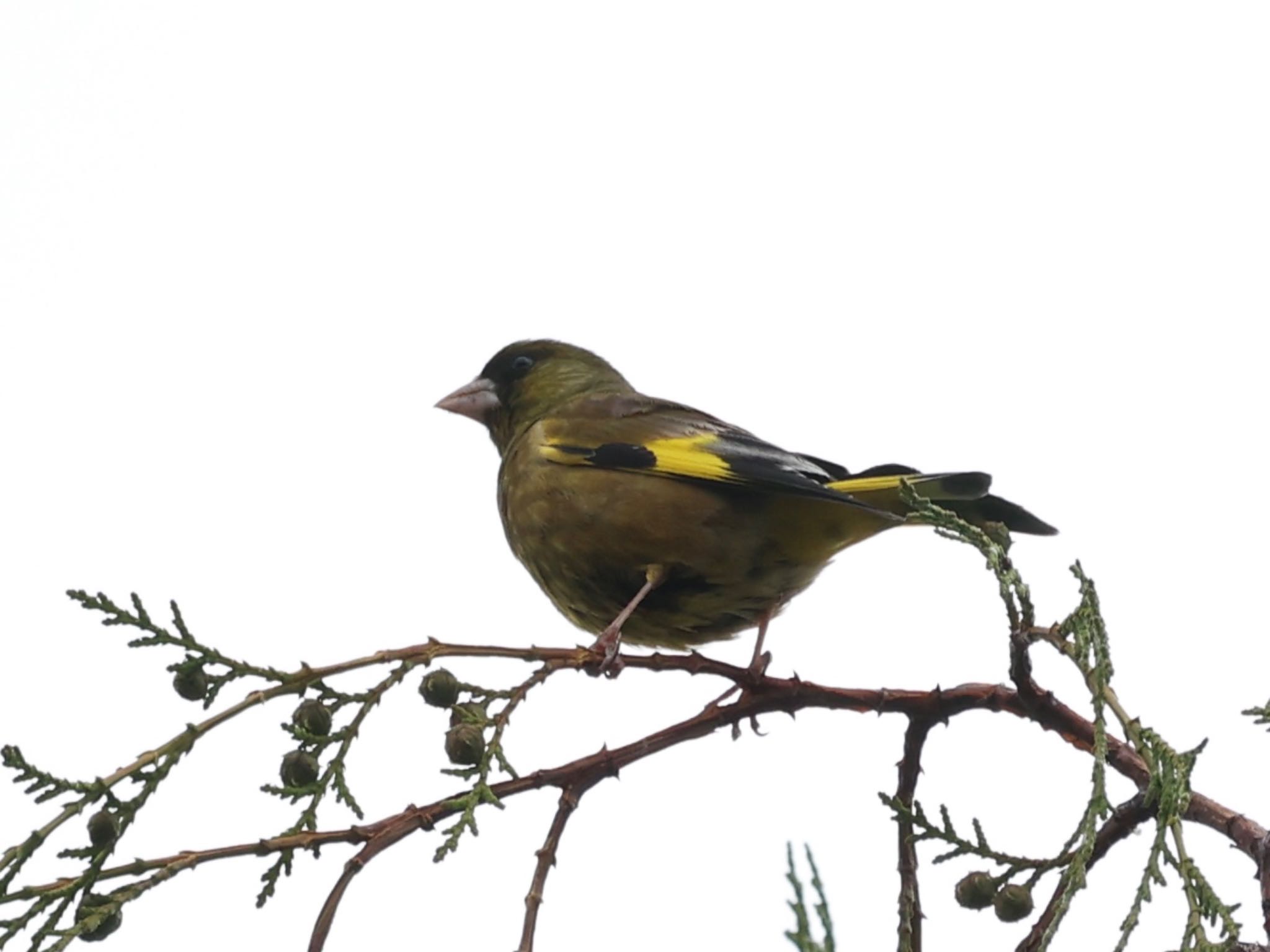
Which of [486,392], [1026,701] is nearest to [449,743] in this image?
[1026,701]

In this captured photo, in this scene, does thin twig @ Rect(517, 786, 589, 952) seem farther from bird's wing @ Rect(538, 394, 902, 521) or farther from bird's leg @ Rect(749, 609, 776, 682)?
bird's wing @ Rect(538, 394, 902, 521)

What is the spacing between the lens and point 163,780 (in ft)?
6.65

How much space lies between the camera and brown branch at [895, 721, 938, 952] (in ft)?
6.73

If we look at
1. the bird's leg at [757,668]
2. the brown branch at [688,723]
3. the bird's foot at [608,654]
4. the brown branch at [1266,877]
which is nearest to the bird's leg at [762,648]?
the bird's leg at [757,668]

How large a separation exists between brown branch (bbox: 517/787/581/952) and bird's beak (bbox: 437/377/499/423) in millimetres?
2972

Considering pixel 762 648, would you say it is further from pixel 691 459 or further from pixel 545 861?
pixel 545 861

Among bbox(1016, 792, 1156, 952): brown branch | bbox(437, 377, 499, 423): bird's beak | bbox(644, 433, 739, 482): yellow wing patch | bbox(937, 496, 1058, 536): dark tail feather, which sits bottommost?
bbox(1016, 792, 1156, 952): brown branch

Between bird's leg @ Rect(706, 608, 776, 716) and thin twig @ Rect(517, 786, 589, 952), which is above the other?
bird's leg @ Rect(706, 608, 776, 716)

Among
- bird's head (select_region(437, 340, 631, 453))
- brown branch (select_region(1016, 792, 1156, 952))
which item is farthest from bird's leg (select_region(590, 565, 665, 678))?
bird's head (select_region(437, 340, 631, 453))

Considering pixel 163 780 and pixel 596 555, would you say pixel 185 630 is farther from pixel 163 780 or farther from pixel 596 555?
pixel 596 555

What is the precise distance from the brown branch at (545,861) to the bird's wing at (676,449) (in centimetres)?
145

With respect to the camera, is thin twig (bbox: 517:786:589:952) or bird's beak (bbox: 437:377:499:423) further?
bird's beak (bbox: 437:377:499:423)

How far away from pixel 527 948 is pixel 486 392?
3.35 m

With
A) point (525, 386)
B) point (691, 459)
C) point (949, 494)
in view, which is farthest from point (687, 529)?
point (525, 386)
